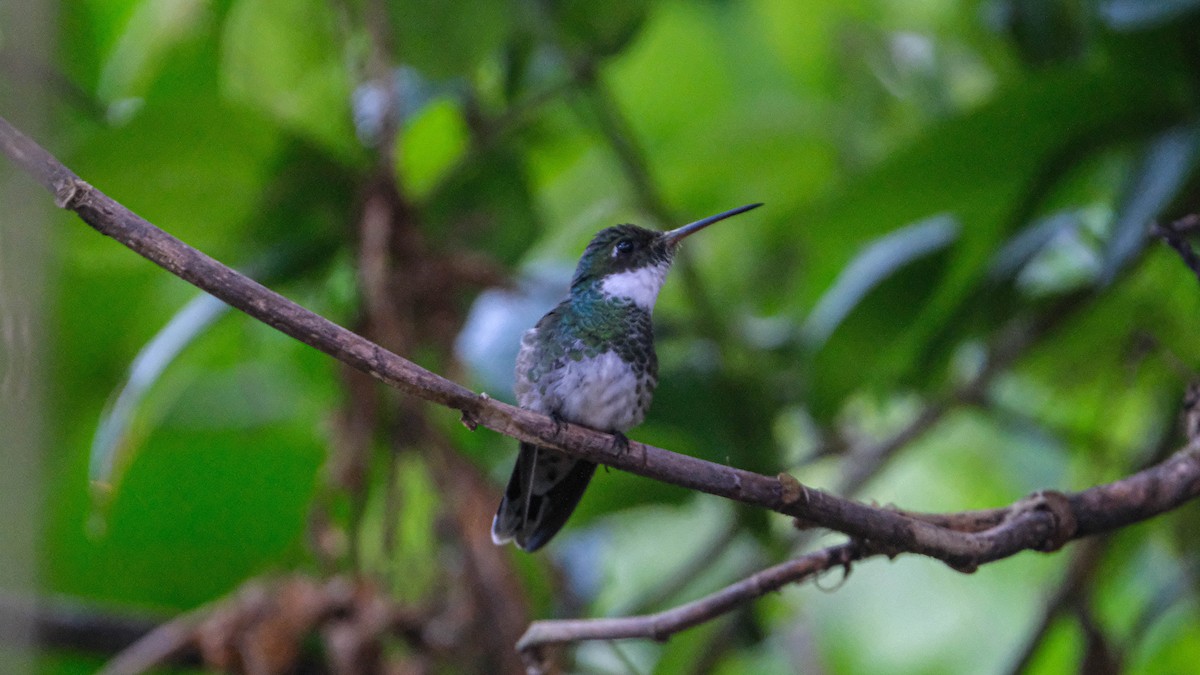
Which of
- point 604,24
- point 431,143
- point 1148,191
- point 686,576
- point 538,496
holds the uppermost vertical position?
point 431,143

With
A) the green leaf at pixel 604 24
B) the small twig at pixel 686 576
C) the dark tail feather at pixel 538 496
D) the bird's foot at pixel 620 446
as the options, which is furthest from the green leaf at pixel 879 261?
the bird's foot at pixel 620 446

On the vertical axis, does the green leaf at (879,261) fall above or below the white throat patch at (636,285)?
above

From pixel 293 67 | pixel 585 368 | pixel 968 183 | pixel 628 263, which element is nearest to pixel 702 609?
pixel 585 368

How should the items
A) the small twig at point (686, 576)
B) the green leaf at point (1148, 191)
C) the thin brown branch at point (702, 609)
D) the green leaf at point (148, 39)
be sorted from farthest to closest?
1. the small twig at point (686, 576)
2. the green leaf at point (148, 39)
3. the green leaf at point (1148, 191)
4. the thin brown branch at point (702, 609)

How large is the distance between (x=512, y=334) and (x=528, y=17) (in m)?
0.79

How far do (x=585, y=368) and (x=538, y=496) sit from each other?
0.79 ft

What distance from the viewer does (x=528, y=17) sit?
9.45 feet

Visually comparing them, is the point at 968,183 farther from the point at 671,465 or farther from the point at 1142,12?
the point at 671,465

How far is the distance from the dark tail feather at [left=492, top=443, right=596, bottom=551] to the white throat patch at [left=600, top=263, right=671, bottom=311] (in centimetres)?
44

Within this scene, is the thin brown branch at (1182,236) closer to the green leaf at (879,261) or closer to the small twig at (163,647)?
the green leaf at (879,261)

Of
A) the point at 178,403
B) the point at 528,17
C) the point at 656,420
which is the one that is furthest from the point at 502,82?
the point at 178,403

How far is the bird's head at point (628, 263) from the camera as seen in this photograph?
7.72ft

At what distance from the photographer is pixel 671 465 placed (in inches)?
53.2

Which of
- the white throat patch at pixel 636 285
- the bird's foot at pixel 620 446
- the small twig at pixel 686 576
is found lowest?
the bird's foot at pixel 620 446
